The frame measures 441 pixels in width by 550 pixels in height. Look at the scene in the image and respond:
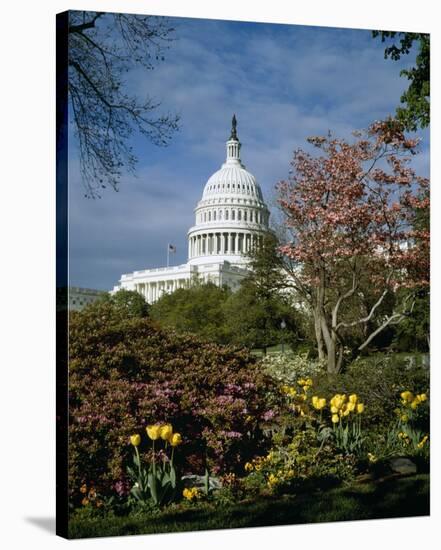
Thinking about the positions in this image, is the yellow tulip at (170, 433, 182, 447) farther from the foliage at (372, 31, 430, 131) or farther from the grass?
the foliage at (372, 31, 430, 131)

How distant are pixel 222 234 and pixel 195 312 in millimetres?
827

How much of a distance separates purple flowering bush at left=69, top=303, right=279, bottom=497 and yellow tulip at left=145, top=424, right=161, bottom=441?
0.08 meters

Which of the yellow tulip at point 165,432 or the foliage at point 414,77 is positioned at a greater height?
the foliage at point 414,77

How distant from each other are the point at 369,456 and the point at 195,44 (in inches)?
161

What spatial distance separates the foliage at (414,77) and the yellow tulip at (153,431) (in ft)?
12.8

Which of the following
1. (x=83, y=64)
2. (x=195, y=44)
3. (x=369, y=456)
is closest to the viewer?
(x=83, y=64)

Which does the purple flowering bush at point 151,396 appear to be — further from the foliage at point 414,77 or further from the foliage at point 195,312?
the foliage at point 414,77

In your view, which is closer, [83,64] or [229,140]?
[83,64]

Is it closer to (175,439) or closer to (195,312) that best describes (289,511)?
(175,439)

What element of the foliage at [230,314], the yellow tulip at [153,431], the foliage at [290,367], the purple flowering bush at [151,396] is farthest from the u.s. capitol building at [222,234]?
the yellow tulip at [153,431]

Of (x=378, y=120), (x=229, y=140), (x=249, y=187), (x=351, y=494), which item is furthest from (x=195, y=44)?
(x=351, y=494)

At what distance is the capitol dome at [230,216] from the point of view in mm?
8828

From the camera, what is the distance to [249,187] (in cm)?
927
